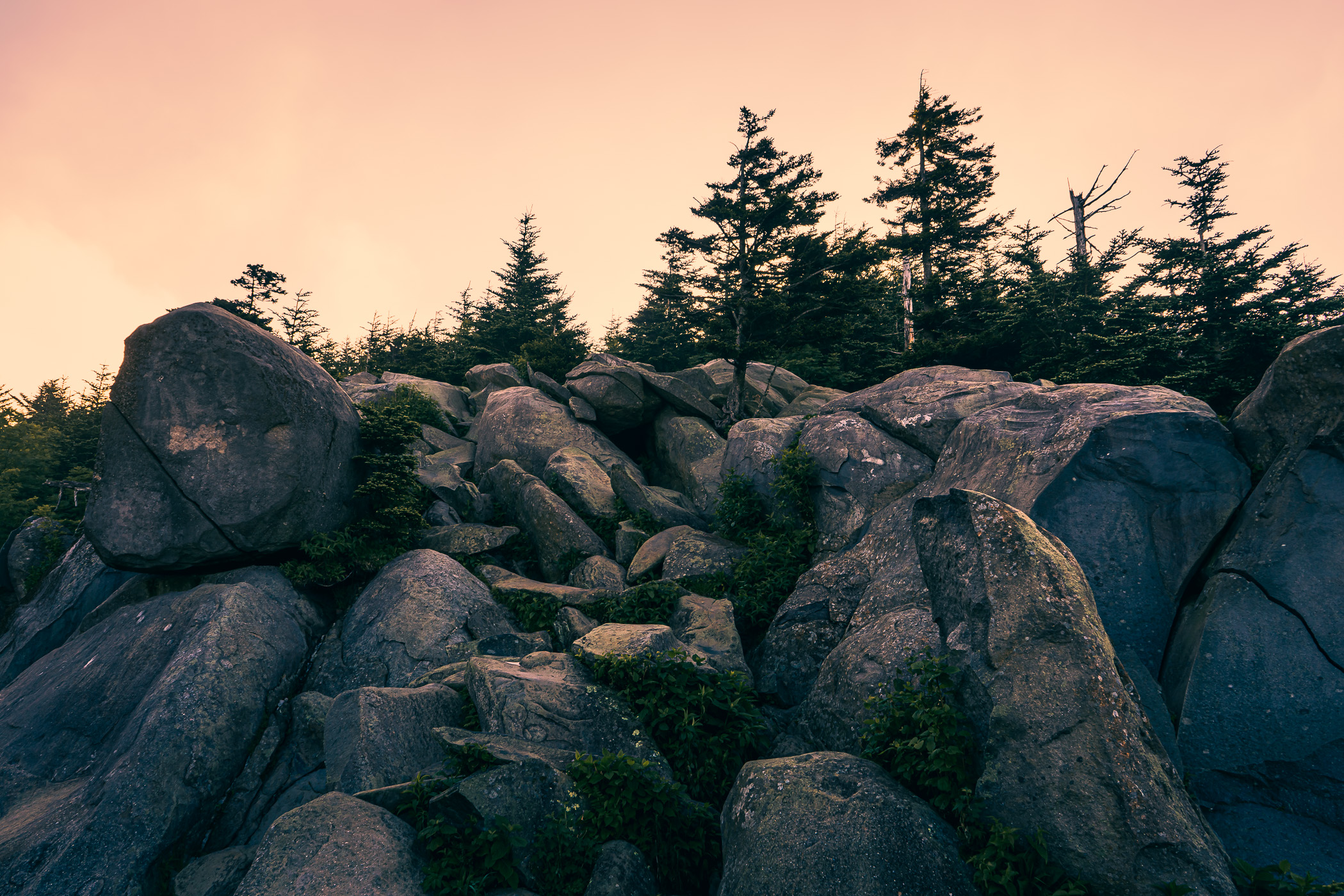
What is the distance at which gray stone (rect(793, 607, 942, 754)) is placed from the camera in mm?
7836

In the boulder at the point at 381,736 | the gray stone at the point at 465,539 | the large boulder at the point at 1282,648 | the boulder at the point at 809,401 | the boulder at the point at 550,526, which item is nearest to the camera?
the large boulder at the point at 1282,648

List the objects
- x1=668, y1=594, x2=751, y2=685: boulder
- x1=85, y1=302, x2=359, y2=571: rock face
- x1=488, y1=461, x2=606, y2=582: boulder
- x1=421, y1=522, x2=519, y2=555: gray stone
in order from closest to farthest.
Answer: x1=668, y1=594, x2=751, y2=685: boulder < x1=85, y1=302, x2=359, y2=571: rock face < x1=421, y1=522, x2=519, y2=555: gray stone < x1=488, y1=461, x2=606, y2=582: boulder

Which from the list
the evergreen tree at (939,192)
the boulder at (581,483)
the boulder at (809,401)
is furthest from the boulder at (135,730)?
the evergreen tree at (939,192)

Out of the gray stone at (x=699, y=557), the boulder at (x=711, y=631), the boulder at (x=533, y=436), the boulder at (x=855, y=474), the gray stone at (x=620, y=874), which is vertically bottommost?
the gray stone at (x=620, y=874)

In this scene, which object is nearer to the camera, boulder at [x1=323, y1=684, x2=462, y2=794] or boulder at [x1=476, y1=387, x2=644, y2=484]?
boulder at [x1=323, y1=684, x2=462, y2=794]

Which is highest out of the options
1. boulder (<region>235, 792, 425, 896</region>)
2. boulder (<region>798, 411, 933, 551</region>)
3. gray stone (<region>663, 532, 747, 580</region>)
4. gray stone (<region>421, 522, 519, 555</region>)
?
boulder (<region>798, 411, 933, 551</region>)

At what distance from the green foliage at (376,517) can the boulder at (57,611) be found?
15.5 ft

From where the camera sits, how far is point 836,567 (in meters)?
11.5

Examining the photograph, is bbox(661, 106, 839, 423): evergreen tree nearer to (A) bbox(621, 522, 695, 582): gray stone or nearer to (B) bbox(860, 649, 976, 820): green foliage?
(A) bbox(621, 522, 695, 582): gray stone

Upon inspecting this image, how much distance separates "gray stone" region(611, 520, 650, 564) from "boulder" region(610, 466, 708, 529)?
0.84m

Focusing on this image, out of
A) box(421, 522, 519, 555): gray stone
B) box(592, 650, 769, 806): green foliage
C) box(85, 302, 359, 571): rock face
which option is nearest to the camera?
box(592, 650, 769, 806): green foliage

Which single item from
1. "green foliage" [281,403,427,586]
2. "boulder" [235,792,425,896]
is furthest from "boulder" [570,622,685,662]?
"green foliage" [281,403,427,586]

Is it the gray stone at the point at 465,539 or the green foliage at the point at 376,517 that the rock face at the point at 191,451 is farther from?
the gray stone at the point at 465,539

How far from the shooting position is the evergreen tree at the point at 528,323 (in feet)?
91.6
